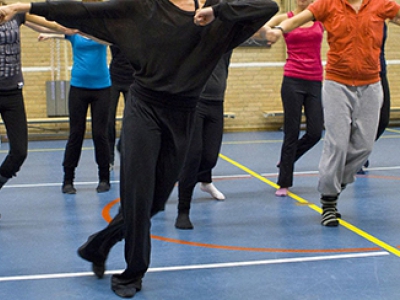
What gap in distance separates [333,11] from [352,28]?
189mm

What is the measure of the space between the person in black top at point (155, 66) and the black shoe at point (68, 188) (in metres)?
3.18

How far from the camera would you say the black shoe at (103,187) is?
6.79 metres

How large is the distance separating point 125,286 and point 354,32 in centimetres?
255

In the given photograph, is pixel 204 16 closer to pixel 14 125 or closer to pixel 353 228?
pixel 353 228

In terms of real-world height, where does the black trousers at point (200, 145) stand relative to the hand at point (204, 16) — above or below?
below

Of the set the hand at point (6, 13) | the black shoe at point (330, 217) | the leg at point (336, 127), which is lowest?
the black shoe at point (330, 217)

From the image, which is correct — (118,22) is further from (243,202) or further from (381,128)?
(381,128)

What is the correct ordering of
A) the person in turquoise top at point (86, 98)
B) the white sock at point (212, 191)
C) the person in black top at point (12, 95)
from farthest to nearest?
1. the person in turquoise top at point (86, 98)
2. the white sock at point (212, 191)
3. the person in black top at point (12, 95)

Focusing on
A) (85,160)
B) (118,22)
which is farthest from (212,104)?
(85,160)

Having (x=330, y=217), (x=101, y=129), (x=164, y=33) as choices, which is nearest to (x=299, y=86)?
(x=330, y=217)

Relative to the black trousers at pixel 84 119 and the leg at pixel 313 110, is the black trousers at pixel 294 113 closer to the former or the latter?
the leg at pixel 313 110

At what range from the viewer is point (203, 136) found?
5309mm

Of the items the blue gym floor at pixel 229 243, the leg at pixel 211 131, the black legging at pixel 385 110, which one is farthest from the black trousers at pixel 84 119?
the black legging at pixel 385 110

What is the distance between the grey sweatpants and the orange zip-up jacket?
3.3 inches
